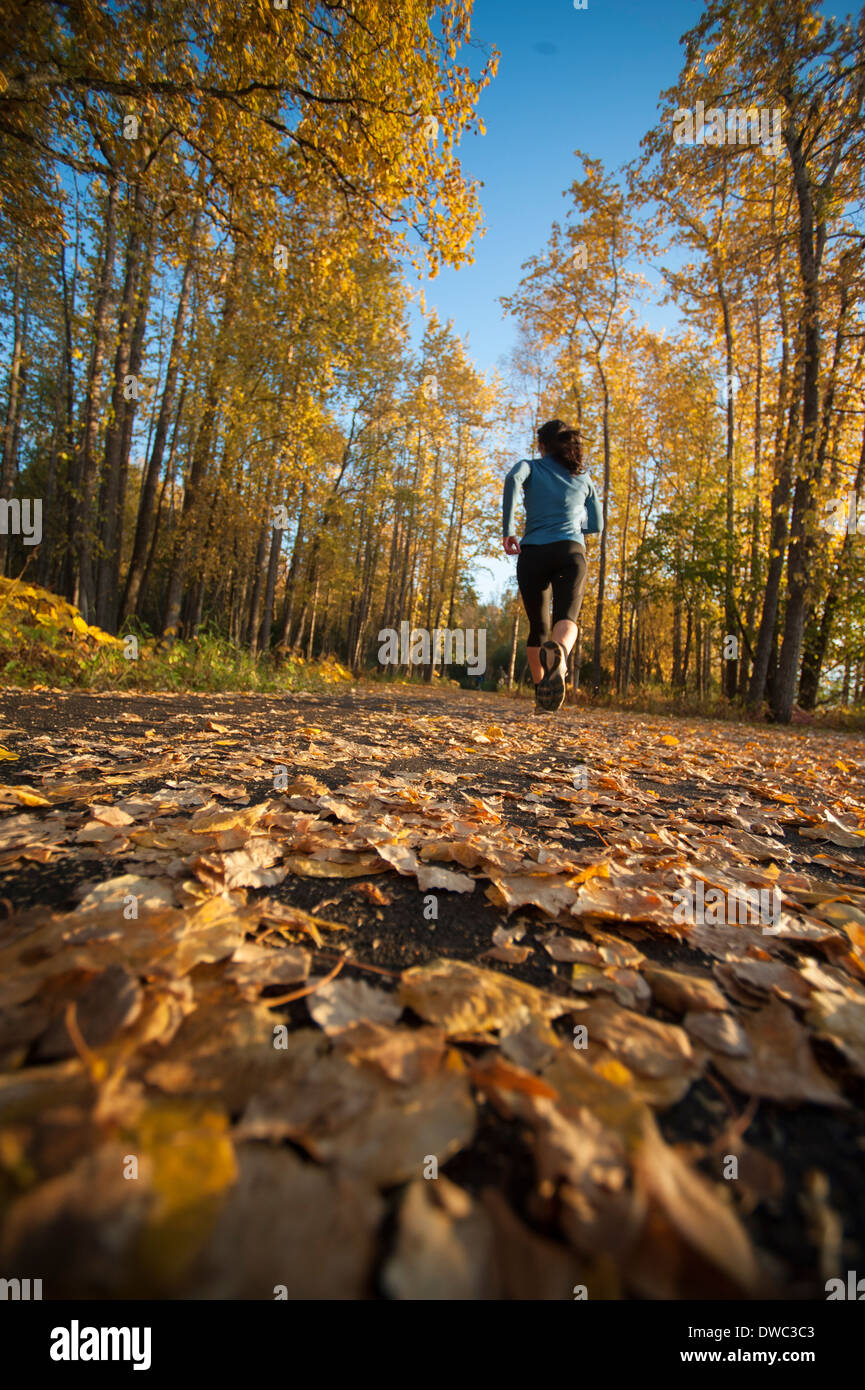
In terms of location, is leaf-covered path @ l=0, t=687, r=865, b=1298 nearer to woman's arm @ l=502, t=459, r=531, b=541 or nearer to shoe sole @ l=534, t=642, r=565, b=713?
shoe sole @ l=534, t=642, r=565, b=713

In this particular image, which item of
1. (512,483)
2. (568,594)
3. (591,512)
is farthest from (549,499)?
(568,594)

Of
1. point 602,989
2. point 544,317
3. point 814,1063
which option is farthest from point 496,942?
point 544,317

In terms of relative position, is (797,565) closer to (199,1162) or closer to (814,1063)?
(814,1063)

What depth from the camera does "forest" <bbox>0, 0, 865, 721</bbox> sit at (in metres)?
4.38

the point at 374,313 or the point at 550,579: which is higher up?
the point at 374,313

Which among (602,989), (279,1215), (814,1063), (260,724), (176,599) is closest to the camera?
(279,1215)

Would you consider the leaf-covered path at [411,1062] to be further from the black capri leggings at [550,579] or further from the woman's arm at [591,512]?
the woman's arm at [591,512]

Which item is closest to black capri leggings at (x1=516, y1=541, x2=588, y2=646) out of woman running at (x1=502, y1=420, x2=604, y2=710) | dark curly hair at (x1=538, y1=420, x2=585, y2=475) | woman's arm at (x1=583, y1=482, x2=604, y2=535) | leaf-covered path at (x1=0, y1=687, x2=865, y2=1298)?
woman running at (x1=502, y1=420, x2=604, y2=710)

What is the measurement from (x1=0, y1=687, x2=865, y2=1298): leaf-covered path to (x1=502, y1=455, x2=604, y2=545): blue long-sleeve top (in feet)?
11.2

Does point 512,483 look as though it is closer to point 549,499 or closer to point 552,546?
point 549,499

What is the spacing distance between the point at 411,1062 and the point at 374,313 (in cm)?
1243

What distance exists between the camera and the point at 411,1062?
67 cm

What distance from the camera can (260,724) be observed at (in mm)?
3932
